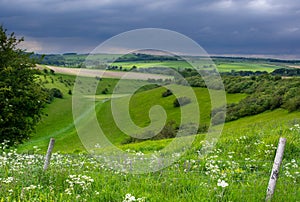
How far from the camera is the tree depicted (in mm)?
28578

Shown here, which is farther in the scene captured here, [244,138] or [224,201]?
[244,138]

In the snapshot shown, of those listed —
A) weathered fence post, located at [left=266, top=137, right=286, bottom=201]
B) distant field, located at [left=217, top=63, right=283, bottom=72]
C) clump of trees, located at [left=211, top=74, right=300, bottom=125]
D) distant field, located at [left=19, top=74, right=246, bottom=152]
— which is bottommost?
distant field, located at [left=19, top=74, right=246, bottom=152]

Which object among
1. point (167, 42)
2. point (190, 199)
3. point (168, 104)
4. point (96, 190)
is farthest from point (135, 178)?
point (168, 104)

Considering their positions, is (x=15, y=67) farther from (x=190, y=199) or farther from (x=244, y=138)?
(x=190, y=199)

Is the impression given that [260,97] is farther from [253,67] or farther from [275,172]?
[275,172]

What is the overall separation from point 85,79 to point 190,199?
33.9ft

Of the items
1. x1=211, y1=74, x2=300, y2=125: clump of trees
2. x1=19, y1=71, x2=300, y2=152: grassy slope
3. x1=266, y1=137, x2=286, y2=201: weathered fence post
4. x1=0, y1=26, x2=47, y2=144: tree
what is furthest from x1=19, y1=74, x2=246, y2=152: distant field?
x1=266, y1=137, x2=286, y2=201: weathered fence post

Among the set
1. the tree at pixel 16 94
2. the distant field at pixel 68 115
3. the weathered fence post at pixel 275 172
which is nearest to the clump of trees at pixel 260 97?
the distant field at pixel 68 115

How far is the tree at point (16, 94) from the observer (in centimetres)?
2858

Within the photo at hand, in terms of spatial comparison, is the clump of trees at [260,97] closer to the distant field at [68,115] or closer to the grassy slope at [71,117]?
the grassy slope at [71,117]

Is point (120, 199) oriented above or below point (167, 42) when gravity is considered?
below

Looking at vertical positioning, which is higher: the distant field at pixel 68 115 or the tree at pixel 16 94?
the tree at pixel 16 94

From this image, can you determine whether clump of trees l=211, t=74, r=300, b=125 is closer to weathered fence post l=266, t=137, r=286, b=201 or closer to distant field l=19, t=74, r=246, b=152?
distant field l=19, t=74, r=246, b=152

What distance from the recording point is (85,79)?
16.6 meters
